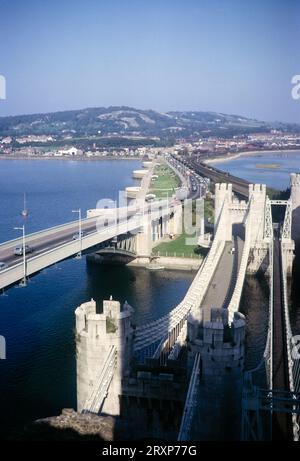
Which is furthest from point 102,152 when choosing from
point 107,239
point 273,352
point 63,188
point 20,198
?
point 273,352

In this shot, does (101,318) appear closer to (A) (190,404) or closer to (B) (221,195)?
(A) (190,404)

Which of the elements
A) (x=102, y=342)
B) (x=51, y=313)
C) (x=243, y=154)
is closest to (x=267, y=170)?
(x=243, y=154)

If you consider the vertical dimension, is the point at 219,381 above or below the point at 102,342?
below

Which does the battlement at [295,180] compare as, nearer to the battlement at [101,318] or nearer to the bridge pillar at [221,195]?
the bridge pillar at [221,195]

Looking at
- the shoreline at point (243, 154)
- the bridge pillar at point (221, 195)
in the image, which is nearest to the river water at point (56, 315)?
the bridge pillar at point (221, 195)

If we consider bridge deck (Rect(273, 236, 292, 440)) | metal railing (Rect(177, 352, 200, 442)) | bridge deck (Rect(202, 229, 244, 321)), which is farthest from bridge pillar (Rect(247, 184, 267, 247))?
metal railing (Rect(177, 352, 200, 442))

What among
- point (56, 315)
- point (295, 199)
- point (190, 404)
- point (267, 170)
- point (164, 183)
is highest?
point (267, 170)

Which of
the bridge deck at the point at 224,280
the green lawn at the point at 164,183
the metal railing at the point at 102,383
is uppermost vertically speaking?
the green lawn at the point at 164,183
